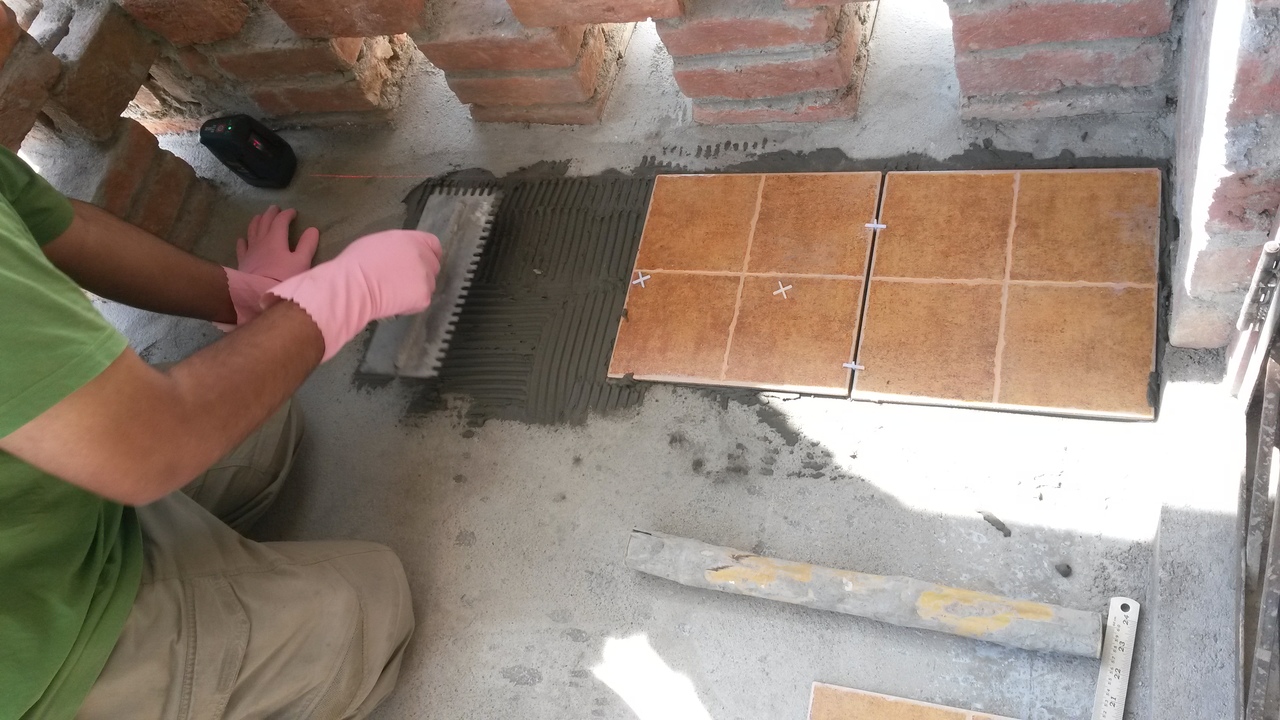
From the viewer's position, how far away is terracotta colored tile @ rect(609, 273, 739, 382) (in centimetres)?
220

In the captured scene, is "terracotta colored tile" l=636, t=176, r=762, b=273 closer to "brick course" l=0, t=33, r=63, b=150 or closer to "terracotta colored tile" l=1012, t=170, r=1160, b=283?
"terracotta colored tile" l=1012, t=170, r=1160, b=283

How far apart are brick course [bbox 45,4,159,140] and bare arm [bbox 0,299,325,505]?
1.26 m

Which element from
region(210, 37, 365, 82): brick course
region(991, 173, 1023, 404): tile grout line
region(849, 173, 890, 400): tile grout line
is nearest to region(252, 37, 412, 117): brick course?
region(210, 37, 365, 82): brick course

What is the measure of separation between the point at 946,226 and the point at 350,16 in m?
1.60

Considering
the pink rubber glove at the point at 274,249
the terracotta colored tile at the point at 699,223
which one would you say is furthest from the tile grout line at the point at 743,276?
the pink rubber glove at the point at 274,249

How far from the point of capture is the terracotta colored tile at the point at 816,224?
220cm

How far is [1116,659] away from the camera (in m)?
1.67

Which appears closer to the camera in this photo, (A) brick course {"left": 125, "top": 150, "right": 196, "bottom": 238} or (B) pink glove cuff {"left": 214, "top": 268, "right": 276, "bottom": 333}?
(B) pink glove cuff {"left": 214, "top": 268, "right": 276, "bottom": 333}

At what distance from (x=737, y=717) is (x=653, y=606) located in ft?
0.93

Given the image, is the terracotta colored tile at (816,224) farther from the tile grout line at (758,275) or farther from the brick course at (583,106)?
the brick course at (583,106)

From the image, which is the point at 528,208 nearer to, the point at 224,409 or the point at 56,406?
the point at 224,409

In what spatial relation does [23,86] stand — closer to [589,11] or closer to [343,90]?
[343,90]

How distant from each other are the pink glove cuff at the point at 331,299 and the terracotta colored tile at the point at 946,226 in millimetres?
1124

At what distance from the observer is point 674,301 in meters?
2.29
